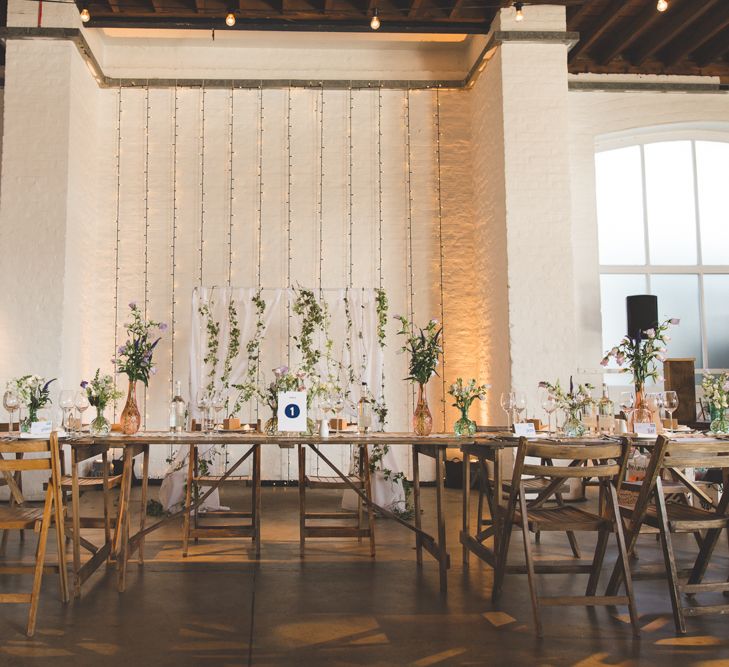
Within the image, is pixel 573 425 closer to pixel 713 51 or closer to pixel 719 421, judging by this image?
pixel 719 421

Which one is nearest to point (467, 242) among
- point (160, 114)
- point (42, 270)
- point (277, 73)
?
point (277, 73)

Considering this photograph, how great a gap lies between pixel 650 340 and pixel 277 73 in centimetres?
612

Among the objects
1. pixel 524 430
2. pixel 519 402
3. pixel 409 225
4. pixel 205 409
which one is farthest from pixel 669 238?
pixel 205 409

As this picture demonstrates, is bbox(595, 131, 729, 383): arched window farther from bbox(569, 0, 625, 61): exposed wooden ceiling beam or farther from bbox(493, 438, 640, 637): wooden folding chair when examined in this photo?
bbox(493, 438, 640, 637): wooden folding chair

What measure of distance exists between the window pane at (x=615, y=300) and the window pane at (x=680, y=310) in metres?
0.24

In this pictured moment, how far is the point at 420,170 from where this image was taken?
8703mm

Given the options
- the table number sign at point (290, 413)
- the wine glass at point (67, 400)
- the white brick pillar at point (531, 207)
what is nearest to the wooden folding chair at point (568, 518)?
the table number sign at point (290, 413)

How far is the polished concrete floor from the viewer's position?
9.46 ft

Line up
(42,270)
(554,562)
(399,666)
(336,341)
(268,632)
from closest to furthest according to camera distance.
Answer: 1. (399,666)
2. (268,632)
3. (554,562)
4. (42,270)
5. (336,341)

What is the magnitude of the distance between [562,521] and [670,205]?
265 inches

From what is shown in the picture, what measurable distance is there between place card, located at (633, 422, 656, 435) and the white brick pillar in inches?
99.4

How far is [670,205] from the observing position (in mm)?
8906

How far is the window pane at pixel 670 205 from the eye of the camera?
887 centimetres

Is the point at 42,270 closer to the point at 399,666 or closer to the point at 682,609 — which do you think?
the point at 399,666
